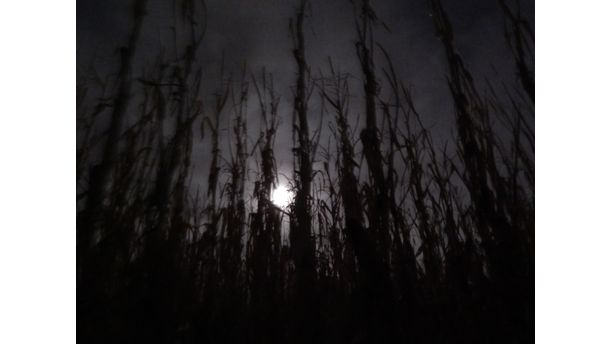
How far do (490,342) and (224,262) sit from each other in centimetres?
70

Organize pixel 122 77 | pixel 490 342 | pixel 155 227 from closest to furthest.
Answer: pixel 490 342 → pixel 155 227 → pixel 122 77

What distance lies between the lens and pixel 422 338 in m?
0.81

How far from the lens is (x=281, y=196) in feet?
3.24

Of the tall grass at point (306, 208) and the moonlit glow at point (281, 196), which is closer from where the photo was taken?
the tall grass at point (306, 208)

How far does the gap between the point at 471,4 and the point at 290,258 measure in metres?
1.01

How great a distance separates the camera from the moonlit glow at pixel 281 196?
977 millimetres

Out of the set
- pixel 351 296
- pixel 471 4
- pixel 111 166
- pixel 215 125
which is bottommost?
pixel 351 296

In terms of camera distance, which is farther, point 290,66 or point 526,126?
point 290,66

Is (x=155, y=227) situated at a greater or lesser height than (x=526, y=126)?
lesser

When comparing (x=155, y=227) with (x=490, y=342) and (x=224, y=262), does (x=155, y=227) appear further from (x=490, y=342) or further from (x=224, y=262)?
(x=490, y=342)

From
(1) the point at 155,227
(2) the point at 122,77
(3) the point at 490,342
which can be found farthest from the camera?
(2) the point at 122,77

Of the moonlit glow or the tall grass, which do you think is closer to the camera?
the tall grass

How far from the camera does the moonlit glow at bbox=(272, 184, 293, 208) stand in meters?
0.98

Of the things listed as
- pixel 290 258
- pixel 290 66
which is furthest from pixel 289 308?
pixel 290 66
